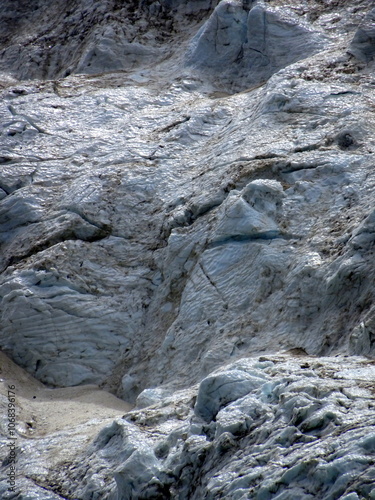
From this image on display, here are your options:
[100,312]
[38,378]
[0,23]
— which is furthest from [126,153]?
[0,23]

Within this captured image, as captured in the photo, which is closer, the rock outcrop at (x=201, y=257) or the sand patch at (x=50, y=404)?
the rock outcrop at (x=201, y=257)

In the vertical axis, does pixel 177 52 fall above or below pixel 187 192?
above

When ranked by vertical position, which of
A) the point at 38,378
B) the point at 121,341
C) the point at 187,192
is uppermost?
the point at 187,192

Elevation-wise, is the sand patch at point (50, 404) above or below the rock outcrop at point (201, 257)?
below

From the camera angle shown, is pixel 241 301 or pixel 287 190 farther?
pixel 287 190

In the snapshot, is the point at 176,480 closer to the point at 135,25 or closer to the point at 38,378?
the point at 38,378

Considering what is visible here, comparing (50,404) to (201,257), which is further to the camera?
(201,257)

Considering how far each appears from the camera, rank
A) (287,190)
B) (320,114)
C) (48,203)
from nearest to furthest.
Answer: (287,190) < (320,114) < (48,203)

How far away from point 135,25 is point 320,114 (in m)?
8.09

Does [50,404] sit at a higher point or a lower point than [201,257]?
lower

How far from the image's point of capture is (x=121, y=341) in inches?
378

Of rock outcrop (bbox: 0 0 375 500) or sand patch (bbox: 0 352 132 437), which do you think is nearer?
rock outcrop (bbox: 0 0 375 500)

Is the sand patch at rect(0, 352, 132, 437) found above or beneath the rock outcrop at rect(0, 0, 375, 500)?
beneath

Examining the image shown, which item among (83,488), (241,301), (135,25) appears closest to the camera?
(83,488)
